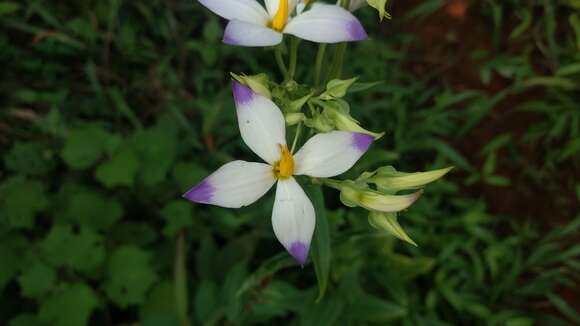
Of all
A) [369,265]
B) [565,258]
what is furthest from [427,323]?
[565,258]

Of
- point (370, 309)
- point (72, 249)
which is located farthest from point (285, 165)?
point (72, 249)

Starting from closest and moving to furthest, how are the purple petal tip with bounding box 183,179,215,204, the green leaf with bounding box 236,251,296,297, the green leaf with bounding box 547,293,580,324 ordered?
1. the purple petal tip with bounding box 183,179,215,204
2. the green leaf with bounding box 236,251,296,297
3. the green leaf with bounding box 547,293,580,324

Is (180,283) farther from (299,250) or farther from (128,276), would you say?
(299,250)

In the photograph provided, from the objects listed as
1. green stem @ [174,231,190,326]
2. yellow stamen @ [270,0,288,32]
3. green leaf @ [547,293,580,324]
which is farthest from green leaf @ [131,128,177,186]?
green leaf @ [547,293,580,324]

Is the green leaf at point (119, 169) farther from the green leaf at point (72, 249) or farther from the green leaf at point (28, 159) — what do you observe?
the green leaf at point (28, 159)

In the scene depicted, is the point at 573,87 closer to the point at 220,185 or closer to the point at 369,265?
the point at 369,265

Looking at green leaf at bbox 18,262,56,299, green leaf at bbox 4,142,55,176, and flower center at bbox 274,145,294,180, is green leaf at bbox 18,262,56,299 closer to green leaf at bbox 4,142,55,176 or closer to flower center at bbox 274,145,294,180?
green leaf at bbox 4,142,55,176

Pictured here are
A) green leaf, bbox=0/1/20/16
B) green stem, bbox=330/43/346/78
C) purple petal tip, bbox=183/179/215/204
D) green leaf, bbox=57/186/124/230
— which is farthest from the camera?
green leaf, bbox=0/1/20/16

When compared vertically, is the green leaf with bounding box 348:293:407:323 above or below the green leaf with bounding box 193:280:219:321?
above
